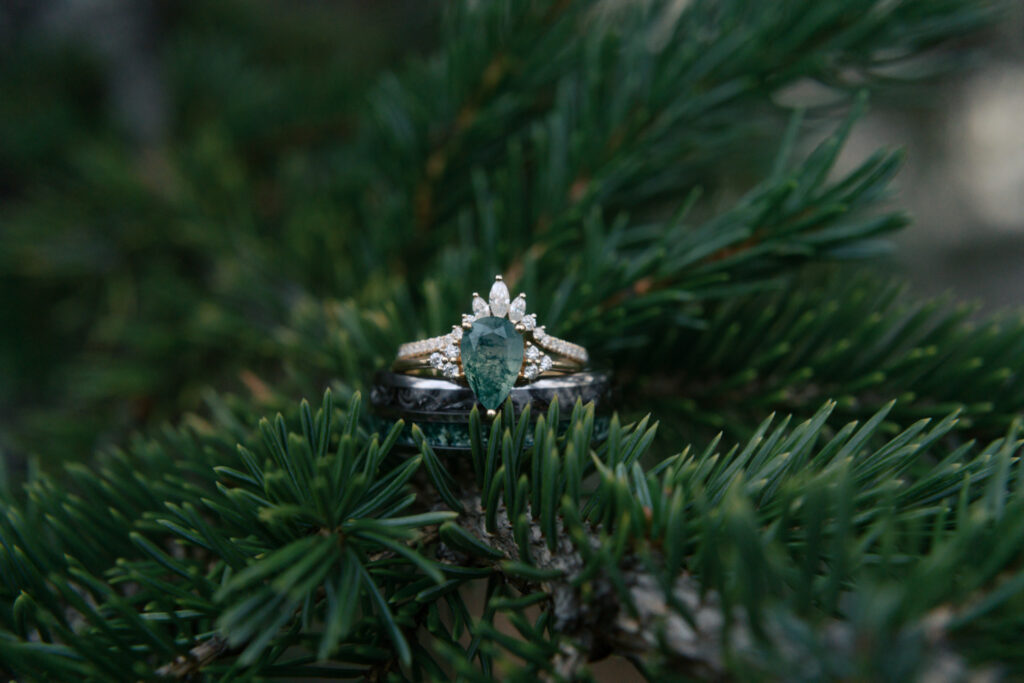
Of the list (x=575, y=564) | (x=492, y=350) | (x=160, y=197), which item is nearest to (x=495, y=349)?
(x=492, y=350)

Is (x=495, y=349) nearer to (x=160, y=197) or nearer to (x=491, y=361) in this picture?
(x=491, y=361)

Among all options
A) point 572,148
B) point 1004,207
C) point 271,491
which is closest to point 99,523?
point 271,491

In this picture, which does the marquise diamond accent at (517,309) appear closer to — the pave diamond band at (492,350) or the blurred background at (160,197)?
the pave diamond band at (492,350)

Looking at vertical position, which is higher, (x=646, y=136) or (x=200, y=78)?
(x=200, y=78)

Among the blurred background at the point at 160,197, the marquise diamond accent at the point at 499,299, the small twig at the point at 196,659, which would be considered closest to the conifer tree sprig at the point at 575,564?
the small twig at the point at 196,659

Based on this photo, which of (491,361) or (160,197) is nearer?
(491,361)

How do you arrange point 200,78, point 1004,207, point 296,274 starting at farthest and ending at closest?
point 1004,207, point 200,78, point 296,274

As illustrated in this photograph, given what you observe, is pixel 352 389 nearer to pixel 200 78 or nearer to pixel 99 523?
pixel 99 523
